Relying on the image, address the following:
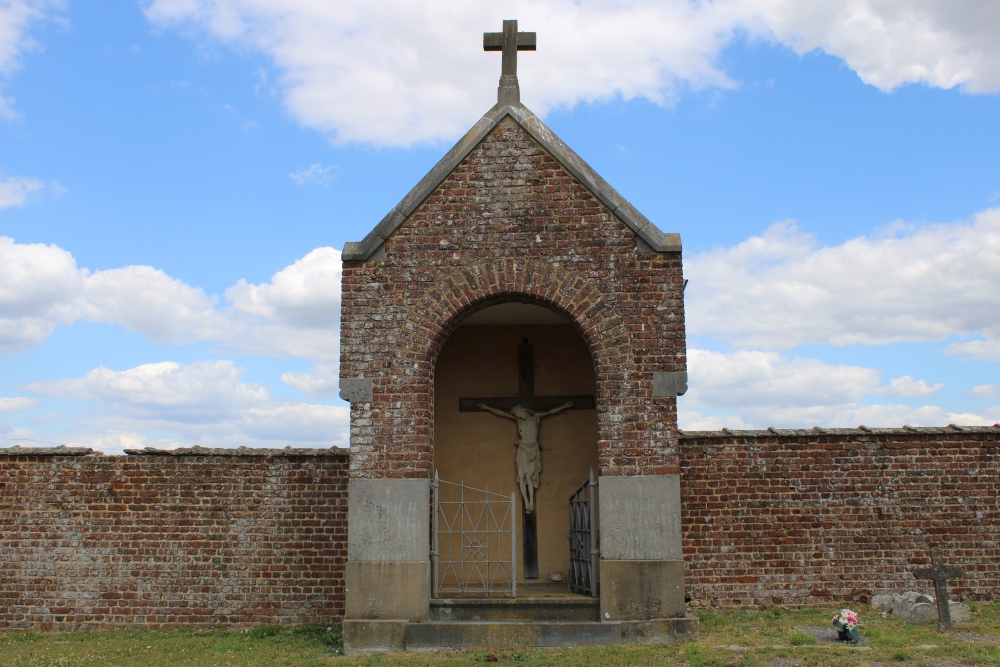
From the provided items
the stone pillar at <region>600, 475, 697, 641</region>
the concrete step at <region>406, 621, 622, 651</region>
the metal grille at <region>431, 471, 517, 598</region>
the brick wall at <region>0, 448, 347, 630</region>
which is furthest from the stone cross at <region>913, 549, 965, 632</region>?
the brick wall at <region>0, 448, 347, 630</region>

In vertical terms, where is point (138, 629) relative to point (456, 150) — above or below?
below

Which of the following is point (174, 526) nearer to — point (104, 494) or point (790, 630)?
point (104, 494)

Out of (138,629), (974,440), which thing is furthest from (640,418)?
(138,629)

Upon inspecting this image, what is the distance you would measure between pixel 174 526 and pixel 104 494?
97 centimetres

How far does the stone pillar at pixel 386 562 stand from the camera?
8961 millimetres

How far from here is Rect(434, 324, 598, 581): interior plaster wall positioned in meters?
11.5

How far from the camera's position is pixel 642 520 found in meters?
9.12

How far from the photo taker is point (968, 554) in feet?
34.2

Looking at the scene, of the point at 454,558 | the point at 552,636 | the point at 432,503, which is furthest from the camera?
the point at 454,558

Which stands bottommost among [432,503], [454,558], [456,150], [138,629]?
[138,629]

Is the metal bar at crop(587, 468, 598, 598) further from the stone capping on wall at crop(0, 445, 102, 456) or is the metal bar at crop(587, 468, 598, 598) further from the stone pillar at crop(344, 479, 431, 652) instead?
the stone capping on wall at crop(0, 445, 102, 456)

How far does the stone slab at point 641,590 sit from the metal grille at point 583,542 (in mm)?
326

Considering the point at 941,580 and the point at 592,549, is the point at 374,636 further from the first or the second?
the point at 941,580

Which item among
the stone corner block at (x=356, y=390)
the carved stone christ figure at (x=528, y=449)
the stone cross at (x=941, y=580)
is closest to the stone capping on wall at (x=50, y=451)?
the stone corner block at (x=356, y=390)
